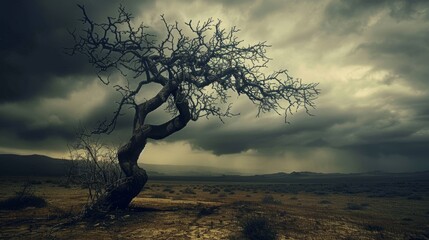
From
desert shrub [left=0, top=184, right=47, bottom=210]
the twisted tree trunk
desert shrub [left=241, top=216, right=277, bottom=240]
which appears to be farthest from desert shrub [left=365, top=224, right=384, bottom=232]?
desert shrub [left=0, top=184, right=47, bottom=210]

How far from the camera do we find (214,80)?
39.9 ft

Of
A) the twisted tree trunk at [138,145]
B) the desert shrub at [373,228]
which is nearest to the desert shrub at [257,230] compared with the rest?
the twisted tree trunk at [138,145]

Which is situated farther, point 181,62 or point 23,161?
point 23,161

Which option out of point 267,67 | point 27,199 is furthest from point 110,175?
point 267,67

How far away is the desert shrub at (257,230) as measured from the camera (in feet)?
29.0

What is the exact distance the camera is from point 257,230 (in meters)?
8.98

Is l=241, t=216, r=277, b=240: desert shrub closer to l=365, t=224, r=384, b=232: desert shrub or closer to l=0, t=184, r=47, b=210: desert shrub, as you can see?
l=365, t=224, r=384, b=232: desert shrub

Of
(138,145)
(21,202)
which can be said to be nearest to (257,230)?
(138,145)

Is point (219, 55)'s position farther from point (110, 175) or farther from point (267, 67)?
point (110, 175)

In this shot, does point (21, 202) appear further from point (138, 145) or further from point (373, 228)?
point (373, 228)

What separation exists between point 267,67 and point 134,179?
6.97 meters

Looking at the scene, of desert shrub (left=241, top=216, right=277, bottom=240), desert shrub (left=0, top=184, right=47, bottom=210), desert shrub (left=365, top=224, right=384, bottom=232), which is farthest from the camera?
desert shrub (left=0, top=184, right=47, bottom=210)

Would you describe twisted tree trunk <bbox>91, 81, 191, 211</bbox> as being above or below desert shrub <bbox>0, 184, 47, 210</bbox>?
above

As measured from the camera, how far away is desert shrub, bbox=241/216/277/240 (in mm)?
8852
